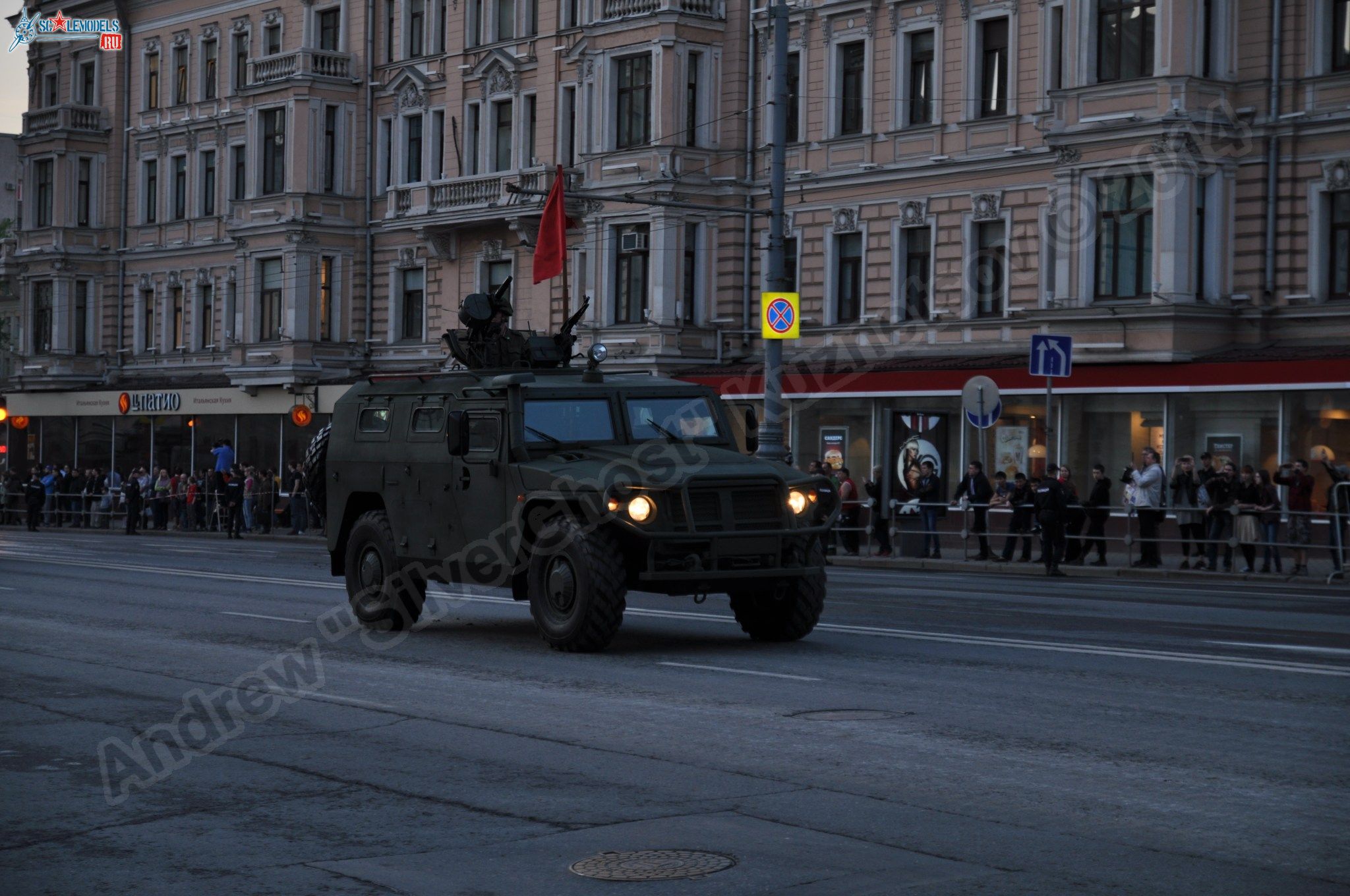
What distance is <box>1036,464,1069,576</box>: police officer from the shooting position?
28.0 metres

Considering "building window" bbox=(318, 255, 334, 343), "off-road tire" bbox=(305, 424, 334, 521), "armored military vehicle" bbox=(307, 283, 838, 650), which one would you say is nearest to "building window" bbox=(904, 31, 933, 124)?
"building window" bbox=(318, 255, 334, 343)

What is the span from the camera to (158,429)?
58.1m

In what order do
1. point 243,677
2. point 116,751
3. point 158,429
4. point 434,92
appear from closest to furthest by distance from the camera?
1. point 116,751
2. point 243,677
3. point 434,92
4. point 158,429

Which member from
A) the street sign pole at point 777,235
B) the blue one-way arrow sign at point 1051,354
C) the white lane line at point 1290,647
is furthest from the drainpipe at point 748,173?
the white lane line at point 1290,647

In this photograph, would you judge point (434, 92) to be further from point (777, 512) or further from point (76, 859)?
point (76, 859)

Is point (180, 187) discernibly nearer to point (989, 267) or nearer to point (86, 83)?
point (86, 83)

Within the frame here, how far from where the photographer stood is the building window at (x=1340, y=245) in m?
32.4

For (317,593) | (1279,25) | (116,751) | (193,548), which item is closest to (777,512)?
(116,751)

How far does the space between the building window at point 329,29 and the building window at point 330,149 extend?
6.40 feet

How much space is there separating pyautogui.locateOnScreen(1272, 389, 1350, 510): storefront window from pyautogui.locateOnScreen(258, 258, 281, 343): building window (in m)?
31.1

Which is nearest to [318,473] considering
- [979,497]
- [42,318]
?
[979,497]

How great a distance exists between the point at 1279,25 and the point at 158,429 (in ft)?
122

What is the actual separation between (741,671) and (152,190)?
50408mm

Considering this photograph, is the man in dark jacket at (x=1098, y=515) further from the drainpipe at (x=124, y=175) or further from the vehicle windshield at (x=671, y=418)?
the drainpipe at (x=124, y=175)
